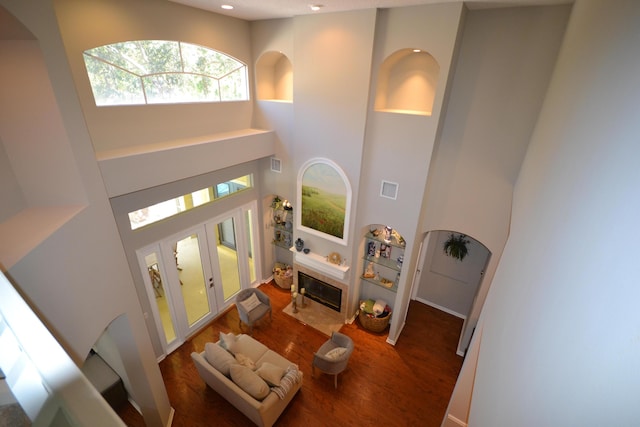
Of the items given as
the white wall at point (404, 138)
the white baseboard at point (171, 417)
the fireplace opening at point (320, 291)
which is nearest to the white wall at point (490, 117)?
the white wall at point (404, 138)

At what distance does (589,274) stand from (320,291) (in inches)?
245

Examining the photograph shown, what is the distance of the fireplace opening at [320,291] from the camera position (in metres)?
6.57

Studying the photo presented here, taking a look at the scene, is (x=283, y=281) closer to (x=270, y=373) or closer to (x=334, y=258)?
(x=334, y=258)

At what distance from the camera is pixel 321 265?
248 inches

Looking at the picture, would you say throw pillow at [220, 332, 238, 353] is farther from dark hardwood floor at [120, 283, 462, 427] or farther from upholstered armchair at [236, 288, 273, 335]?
dark hardwood floor at [120, 283, 462, 427]

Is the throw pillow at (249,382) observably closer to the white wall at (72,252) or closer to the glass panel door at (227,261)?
the white wall at (72,252)

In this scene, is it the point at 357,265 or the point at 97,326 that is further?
the point at 357,265

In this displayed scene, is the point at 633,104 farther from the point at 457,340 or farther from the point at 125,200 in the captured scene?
the point at 457,340

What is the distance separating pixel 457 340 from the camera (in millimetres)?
6199

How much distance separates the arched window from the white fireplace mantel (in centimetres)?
374

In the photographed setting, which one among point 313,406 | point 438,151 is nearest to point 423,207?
point 438,151

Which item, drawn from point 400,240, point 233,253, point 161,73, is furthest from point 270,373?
point 161,73

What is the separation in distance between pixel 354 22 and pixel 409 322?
6179mm

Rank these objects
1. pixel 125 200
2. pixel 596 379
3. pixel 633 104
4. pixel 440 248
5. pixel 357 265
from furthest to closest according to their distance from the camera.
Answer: pixel 440 248 < pixel 357 265 < pixel 125 200 < pixel 633 104 < pixel 596 379
